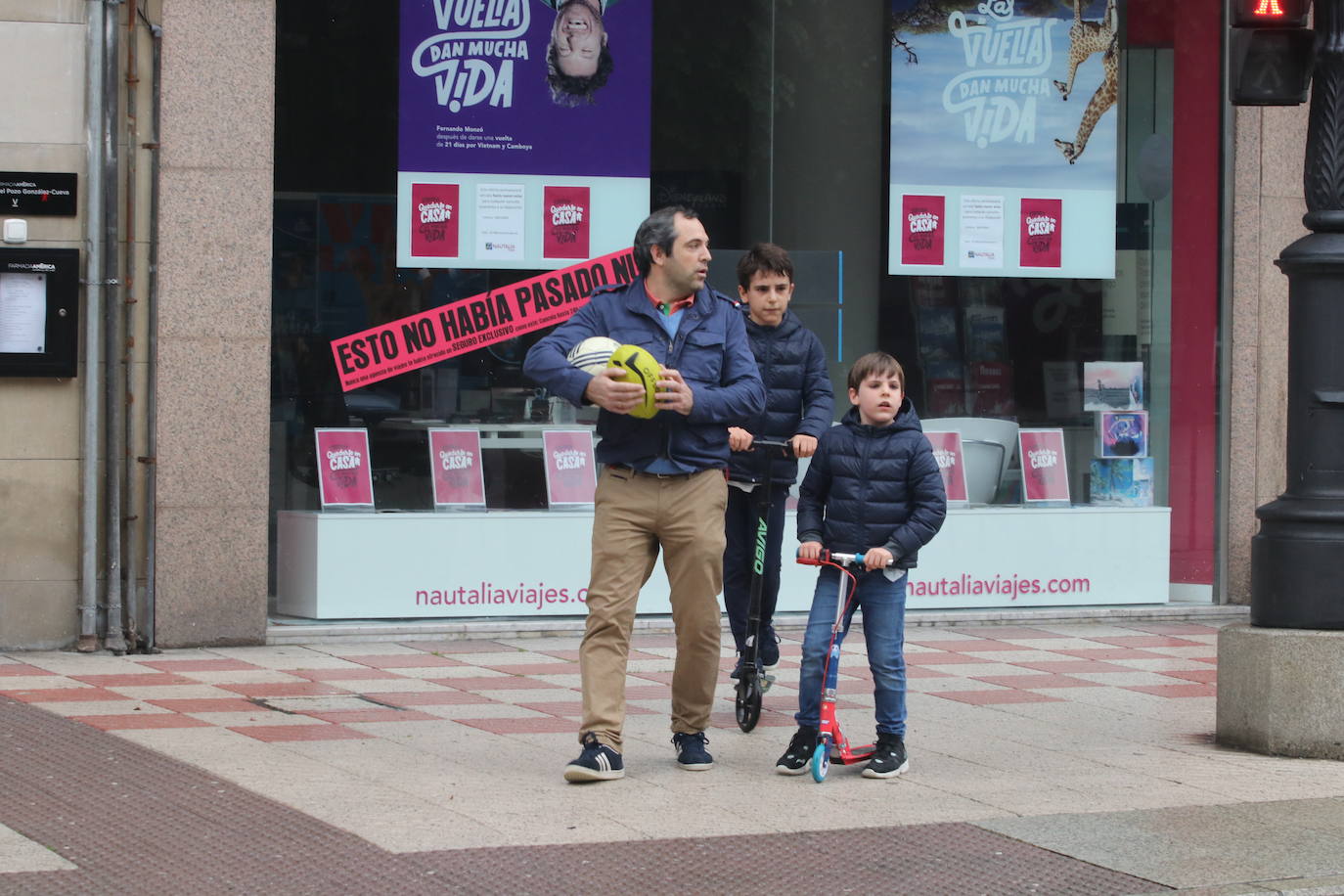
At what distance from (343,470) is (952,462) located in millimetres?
3606

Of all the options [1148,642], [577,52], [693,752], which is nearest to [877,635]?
[693,752]

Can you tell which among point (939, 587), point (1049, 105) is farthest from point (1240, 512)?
point (1049, 105)

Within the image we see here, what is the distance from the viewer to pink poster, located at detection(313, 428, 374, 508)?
10438 mm

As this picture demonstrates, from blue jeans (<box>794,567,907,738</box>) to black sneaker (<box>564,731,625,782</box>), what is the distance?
725 millimetres

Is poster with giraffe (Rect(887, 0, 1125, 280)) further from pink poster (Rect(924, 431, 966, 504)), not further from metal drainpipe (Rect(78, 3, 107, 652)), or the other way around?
metal drainpipe (Rect(78, 3, 107, 652))

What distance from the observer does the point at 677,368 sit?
6.70 m

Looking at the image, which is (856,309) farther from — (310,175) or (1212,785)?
(1212,785)

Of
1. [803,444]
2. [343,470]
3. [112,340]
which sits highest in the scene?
[112,340]

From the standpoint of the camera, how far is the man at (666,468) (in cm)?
654

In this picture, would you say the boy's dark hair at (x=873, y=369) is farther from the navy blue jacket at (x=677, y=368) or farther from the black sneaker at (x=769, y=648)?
the black sneaker at (x=769, y=648)

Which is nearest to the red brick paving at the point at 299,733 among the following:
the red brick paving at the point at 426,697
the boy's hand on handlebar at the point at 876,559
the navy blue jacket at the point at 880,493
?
the red brick paving at the point at 426,697

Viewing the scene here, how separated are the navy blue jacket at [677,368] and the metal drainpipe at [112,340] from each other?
364cm

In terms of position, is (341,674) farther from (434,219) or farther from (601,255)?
(601,255)

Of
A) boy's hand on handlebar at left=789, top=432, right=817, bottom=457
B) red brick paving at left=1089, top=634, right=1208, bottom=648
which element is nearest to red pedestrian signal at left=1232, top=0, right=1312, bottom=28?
boy's hand on handlebar at left=789, top=432, right=817, bottom=457
